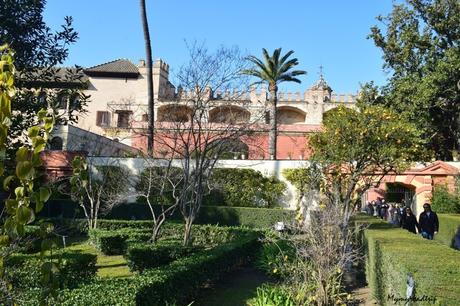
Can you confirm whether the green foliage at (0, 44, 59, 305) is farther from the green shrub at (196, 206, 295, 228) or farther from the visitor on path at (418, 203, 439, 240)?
the green shrub at (196, 206, 295, 228)

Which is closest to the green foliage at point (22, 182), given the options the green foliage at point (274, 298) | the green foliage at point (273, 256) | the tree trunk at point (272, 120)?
the green foliage at point (274, 298)

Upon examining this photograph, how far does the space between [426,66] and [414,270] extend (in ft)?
87.8

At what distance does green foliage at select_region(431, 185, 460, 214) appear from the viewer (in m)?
25.9

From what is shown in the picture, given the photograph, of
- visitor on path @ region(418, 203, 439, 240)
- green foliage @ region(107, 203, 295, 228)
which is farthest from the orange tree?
green foliage @ region(107, 203, 295, 228)

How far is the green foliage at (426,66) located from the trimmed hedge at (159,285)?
67.4ft

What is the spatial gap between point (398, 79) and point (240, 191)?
1222 cm

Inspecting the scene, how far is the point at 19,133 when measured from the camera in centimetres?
1090

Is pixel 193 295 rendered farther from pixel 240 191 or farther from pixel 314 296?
pixel 240 191

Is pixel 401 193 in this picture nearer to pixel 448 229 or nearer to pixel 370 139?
pixel 448 229

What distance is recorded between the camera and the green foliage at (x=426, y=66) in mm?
27609

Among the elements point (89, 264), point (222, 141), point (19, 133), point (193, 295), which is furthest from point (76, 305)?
point (222, 141)

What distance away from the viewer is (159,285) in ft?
23.5

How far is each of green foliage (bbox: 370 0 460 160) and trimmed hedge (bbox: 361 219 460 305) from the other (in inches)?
Result: 863

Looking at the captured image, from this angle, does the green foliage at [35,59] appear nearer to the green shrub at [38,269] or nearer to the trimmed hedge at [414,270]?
the green shrub at [38,269]
